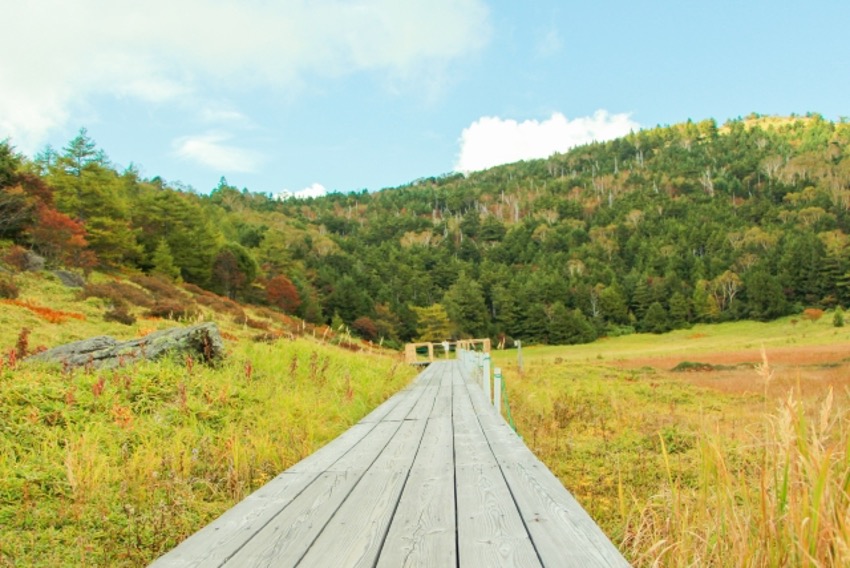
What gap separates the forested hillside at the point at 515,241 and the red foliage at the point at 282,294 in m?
0.19

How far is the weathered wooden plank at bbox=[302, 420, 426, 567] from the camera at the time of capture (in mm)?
2152

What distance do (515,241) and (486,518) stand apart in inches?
4177

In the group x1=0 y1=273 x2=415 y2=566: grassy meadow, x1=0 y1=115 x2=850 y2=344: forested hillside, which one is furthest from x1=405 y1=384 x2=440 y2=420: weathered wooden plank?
x1=0 y1=115 x2=850 y2=344: forested hillside

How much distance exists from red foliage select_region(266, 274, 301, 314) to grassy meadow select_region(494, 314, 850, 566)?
33.9 meters

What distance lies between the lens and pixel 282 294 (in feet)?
160

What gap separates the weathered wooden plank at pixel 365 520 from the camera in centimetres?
215

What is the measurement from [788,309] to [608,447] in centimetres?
6885

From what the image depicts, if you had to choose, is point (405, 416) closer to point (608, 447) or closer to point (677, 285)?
point (608, 447)

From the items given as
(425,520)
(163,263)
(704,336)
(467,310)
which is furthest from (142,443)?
(467,310)

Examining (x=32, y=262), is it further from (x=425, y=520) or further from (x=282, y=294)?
(x=282, y=294)

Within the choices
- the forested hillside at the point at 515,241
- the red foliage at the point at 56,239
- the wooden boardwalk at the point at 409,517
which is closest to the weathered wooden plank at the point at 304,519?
the wooden boardwalk at the point at 409,517

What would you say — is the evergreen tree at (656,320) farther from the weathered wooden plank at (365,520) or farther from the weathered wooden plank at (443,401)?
the weathered wooden plank at (365,520)

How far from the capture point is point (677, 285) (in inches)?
2741

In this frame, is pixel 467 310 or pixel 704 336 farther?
pixel 467 310
